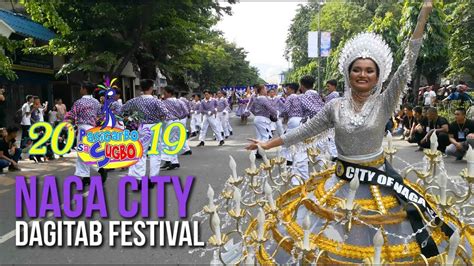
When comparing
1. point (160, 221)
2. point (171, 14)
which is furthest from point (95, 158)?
point (171, 14)

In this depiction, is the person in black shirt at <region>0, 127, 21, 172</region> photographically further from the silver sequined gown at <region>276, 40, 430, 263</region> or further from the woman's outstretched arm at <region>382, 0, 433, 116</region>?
the woman's outstretched arm at <region>382, 0, 433, 116</region>

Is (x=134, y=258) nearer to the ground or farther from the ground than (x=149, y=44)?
nearer to the ground

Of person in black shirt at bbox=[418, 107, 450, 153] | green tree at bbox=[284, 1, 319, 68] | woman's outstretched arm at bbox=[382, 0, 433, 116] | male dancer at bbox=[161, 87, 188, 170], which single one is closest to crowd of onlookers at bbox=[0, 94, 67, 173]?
male dancer at bbox=[161, 87, 188, 170]

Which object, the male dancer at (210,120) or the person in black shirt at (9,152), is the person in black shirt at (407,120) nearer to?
the male dancer at (210,120)

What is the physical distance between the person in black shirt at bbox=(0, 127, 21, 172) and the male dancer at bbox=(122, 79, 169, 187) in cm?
343

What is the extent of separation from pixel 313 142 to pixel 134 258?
2.24 metres

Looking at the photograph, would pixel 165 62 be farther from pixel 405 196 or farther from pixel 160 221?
pixel 405 196

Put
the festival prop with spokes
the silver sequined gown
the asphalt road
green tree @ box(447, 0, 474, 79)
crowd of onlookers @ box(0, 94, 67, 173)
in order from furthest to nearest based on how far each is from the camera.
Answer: green tree @ box(447, 0, 474, 79) → crowd of onlookers @ box(0, 94, 67, 173) → the asphalt road → the silver sequined gown → the festival prop with spokes

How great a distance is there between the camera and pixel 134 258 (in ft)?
13.6

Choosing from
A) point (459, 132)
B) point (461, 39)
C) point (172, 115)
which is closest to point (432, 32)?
point (461, 39)

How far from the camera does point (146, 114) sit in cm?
717

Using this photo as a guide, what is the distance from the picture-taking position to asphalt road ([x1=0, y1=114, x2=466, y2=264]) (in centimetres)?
413

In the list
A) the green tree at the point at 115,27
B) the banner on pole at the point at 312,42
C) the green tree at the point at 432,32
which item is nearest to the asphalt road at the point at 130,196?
the green tree at the point at 115,27

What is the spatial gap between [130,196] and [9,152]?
4.42 meters
